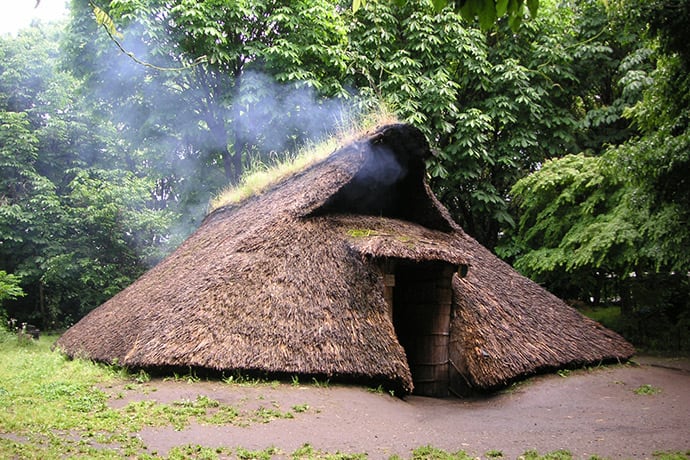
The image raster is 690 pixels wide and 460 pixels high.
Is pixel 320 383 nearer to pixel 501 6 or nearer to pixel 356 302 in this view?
pixel 356 302

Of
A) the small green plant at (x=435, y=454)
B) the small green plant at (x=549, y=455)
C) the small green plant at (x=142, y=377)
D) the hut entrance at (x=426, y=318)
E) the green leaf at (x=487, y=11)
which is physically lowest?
the small green plant at (x=435, y=454)

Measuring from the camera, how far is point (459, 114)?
15219mm

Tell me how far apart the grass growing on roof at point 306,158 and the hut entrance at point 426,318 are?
2555mm

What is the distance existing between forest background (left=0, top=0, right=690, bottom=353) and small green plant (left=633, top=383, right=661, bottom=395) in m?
2.49

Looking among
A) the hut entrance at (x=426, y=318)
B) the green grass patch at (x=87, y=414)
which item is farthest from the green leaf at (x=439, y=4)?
the hut entrance at (x=426, y=318)

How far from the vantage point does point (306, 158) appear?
36.2 ft

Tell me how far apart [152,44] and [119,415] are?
10815mm

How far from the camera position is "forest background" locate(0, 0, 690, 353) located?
12.7 m

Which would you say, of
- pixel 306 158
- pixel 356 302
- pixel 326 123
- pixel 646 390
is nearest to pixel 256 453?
pixel 356 302

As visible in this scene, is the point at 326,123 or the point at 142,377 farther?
the point at 326,123

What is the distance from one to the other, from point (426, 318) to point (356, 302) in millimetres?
1404

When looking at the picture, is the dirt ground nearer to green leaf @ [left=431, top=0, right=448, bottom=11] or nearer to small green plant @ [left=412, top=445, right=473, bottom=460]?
small green plant @ [left=412, top=445, right=473, bottom=460]

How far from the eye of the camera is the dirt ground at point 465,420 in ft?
16.8

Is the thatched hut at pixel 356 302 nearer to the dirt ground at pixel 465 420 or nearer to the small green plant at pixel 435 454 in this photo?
the dirt ground at pixel 465 420
